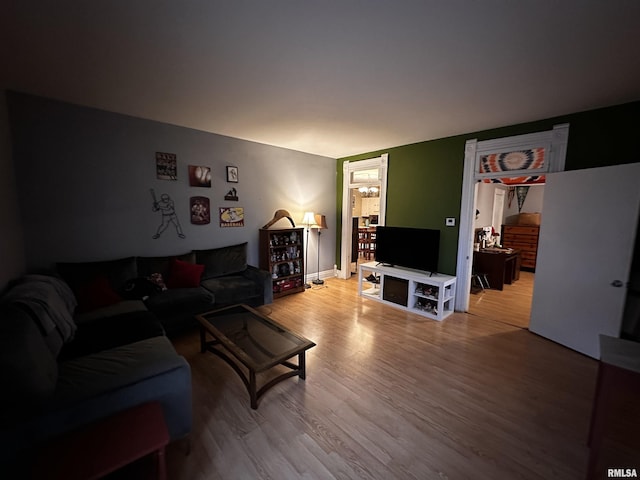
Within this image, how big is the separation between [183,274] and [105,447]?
7.52 ft

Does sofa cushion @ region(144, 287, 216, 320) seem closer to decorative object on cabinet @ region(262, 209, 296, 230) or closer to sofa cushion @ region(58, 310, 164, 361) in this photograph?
sofa cushion @ region(58, 310, 164, 361)

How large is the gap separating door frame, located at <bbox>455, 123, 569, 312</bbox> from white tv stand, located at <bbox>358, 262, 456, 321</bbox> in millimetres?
216

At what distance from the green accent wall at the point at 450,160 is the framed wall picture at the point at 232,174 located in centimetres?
219

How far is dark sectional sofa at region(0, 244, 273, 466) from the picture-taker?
1.15 meters

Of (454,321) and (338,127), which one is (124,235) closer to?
(338,127)

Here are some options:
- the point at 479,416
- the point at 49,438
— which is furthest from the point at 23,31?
the point at 479,416

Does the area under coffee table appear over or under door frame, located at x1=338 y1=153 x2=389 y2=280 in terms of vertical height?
under

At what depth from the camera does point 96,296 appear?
8.27 feet

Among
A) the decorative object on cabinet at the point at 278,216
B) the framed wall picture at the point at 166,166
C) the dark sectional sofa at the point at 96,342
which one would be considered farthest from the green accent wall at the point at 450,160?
the framed wall picture at the point at 166,166

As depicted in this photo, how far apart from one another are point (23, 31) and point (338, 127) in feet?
8.80

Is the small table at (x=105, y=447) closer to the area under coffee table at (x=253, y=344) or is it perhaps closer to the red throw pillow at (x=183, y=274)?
the area under coffee table at (x=253, y=344)

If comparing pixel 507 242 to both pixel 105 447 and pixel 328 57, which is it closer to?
pixel 328 57

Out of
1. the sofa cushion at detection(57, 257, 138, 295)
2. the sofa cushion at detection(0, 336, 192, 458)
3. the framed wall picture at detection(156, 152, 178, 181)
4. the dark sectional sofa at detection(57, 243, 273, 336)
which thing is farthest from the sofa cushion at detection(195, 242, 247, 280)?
the sofa cushion at detection(0, 336, 192, 458)

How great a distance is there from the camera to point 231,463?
1.48m
